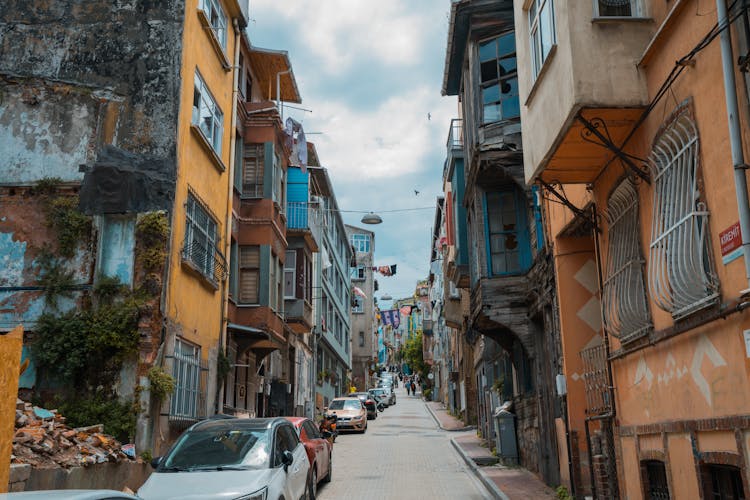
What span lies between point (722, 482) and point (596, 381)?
4.35m

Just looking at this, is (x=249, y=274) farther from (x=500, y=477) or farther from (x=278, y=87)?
(x=500, y=477)

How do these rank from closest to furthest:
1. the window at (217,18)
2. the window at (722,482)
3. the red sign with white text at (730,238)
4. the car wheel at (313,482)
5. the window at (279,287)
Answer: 1. the red sign with white text at (730,238)
2. the window at (722,482)
3. the car wheel at (313,482)
4. the window at (217,18)
5. the window at (279,287)

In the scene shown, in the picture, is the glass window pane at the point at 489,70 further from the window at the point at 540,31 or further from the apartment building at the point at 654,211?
the window at the point at 540,31

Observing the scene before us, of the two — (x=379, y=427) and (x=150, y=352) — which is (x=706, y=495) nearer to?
(x=150, y=352)

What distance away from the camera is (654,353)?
882 centimetres

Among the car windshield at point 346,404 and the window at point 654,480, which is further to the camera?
the car windshield at point 346,404

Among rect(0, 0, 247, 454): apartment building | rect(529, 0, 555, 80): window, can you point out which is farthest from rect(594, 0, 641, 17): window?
rect(0, 0, 247, 454): apartment building

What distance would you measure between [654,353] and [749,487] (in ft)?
8.88

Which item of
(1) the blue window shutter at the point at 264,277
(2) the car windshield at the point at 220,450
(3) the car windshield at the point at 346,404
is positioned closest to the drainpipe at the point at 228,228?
(1) the blue window shutter at the point at 264,277

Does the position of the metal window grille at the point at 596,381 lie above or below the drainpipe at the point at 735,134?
below

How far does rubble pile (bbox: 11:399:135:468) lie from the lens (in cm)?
1004

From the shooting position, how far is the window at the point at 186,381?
14734 millimetres

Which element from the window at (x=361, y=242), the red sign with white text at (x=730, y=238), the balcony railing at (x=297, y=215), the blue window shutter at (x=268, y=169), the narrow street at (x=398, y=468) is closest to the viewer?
the red sign with white text at (x=730, y=238)

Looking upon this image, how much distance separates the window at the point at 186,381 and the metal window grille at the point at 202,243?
182 cm
